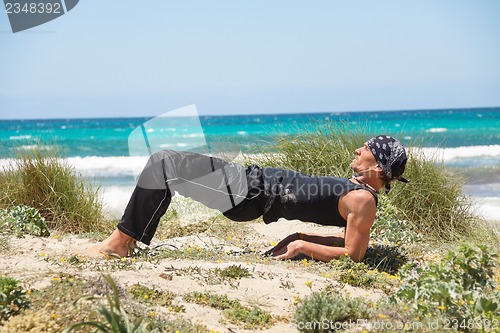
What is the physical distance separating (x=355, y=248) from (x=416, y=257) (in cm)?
105

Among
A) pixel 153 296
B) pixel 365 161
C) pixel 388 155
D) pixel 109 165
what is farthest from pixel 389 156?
pixel 109 165

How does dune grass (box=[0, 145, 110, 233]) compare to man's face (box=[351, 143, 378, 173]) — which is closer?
man's face (box=[351, 143, 378, 173])

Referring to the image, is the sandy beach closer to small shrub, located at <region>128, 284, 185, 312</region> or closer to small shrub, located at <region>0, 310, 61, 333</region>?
small shrub, located at <region>128, 284, 185, 312</region>

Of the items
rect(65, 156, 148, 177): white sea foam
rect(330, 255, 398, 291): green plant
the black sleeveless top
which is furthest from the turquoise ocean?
rect(330, 255, 398, 291): green plant

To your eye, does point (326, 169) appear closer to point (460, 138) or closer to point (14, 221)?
point (14, 221)

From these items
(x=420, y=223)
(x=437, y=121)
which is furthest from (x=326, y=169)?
(x=437, y=121)

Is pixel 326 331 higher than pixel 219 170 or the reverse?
the reverse

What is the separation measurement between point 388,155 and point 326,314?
76.2 inches

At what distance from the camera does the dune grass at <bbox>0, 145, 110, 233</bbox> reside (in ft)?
21.7

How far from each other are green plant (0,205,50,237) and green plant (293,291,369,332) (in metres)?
3.59

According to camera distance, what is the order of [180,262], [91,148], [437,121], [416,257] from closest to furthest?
1. [180,262]
2. [416,257]
3. [91,148]
4. [437,121]

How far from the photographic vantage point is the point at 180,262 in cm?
474

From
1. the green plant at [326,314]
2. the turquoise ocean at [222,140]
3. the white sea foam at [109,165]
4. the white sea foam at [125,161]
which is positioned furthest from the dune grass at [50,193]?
the white sea foam at [125,161]

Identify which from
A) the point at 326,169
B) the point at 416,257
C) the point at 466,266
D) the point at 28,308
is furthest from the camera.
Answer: the point at 326,169
